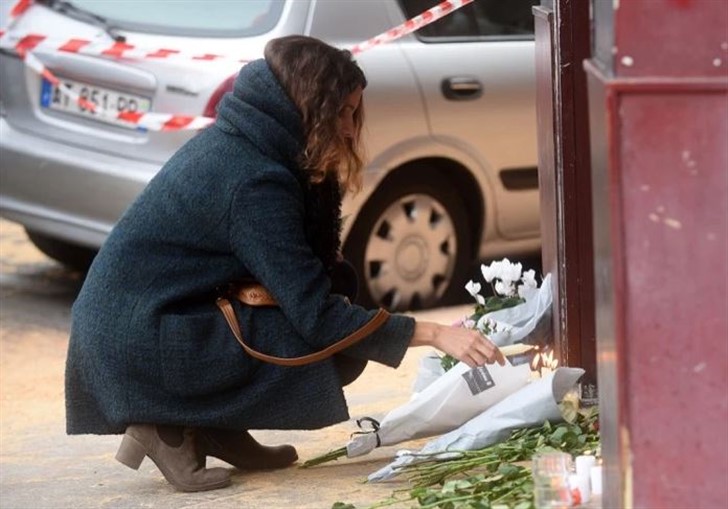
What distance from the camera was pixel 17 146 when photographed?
278 inches

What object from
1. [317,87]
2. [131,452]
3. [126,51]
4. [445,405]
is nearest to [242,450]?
[131,452]

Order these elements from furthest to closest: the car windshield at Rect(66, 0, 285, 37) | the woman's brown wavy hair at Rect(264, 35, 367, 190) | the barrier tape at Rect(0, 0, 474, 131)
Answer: the car windshield at Rect(66, 0, 285, 37) → the barrier tape at Rect(0, 0, 474, 131) → the woman's brown wavy hair at Rect(264, 35, 367, 190)

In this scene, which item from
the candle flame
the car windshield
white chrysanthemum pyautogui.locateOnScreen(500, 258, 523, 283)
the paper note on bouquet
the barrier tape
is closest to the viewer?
the paper note on bouquet

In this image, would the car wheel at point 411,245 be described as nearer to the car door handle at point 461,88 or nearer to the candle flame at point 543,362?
the car door handle at point 461,88

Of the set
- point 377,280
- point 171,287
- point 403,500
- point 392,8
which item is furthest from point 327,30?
point 403,500

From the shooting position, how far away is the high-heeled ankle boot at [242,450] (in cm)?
465

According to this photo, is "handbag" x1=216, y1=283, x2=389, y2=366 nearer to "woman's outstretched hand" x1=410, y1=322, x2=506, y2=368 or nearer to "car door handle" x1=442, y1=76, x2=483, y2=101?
"woman's outstretched hand" x1=410, y1=322, x2=506, y2=368

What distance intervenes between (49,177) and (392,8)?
1.55 metres

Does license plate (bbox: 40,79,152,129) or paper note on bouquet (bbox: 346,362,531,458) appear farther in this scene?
license plate (bbox: 40,79,152,129)

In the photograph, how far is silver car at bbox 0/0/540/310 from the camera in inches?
263

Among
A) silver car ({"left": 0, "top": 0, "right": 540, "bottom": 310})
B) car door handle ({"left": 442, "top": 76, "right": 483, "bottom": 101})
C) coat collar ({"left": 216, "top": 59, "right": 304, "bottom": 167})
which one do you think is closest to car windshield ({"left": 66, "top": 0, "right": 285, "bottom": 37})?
silver car ({"left": 0, "top": 0, "right": 540, "bottom": 310})

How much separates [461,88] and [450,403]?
2.82 meters

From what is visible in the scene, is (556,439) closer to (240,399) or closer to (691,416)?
(240,399)

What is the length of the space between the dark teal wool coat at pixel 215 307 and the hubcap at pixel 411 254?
2.63 m
